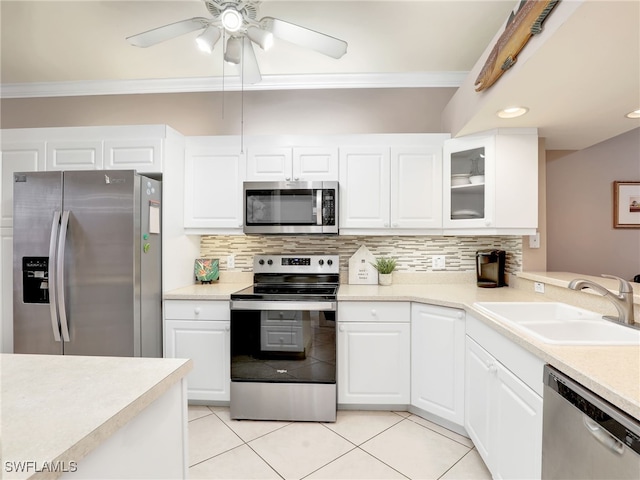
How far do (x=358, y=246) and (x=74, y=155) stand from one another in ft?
7.62

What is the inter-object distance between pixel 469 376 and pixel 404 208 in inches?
49.2

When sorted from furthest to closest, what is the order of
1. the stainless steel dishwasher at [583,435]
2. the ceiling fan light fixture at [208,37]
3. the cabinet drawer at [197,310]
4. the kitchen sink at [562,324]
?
the cabinet drawer at [197,310] → the ceiling fan light fixture at [208,37] → the kitchen sink at [562,324] → the stainless steel dishwasher at [583,435]

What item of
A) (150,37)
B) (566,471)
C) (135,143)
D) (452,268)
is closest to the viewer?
(566,471)

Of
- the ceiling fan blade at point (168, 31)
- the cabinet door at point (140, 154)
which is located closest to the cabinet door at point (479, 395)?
the ceiling fan blade at point (168, 31)

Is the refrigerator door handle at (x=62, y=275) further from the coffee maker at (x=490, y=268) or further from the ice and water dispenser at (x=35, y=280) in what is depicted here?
the coffee maker at (x=490, y=268)

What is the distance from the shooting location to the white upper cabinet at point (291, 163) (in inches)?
98.4

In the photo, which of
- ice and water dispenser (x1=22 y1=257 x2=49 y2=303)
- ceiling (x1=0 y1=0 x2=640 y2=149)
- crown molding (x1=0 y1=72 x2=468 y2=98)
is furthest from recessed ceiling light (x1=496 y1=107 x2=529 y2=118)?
ice and water dispenser (x1=22 y1=257 x2=49 y2=303)

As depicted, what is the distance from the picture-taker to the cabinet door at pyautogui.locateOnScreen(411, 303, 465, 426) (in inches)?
76.5

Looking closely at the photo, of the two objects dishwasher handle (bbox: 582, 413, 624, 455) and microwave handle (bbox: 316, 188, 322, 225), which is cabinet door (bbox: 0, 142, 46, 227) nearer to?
microwave handle (bbox: 316, 188, 322, 225)

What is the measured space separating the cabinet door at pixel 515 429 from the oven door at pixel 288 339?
99 centimetres

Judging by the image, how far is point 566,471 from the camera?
98 cm

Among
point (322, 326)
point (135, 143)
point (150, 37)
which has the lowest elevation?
point (322, 326)

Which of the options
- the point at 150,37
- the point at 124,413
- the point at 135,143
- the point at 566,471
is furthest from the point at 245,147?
the point at 566,471

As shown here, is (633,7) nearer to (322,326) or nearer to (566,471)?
(566,471)
